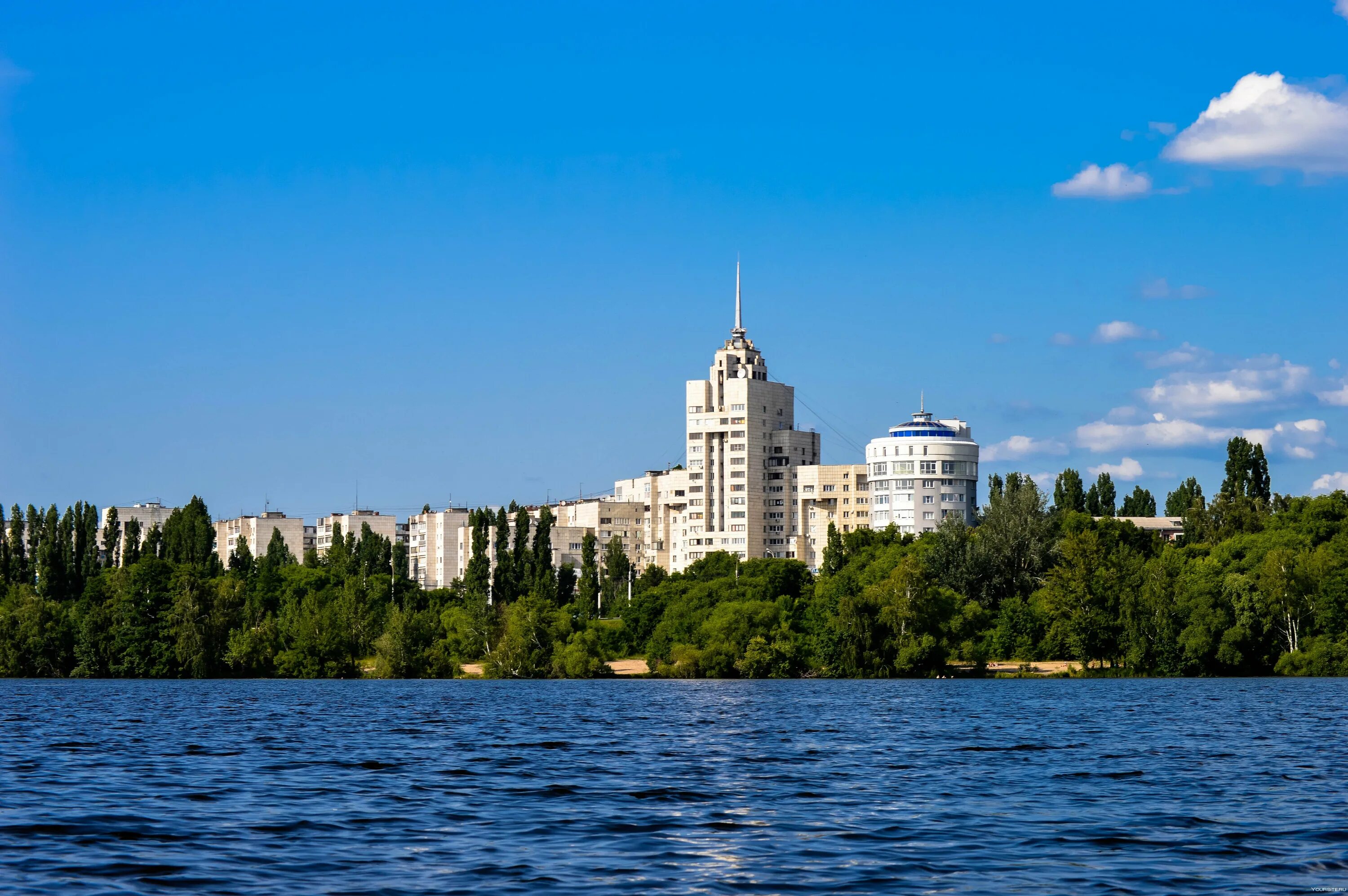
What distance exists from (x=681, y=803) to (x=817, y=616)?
107376 millimetres

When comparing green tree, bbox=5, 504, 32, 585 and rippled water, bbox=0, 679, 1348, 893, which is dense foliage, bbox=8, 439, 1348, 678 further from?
rippled water, bbox=0, 679, 1348, 893

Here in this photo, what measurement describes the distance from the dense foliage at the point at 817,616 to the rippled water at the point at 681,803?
56844 millimetres

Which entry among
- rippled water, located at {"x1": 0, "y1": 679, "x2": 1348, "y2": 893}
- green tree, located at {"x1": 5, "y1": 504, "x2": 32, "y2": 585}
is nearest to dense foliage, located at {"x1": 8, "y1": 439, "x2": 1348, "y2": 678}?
green tree, located at {"x1": 5, "y1": 504, "x2": 32, "y2": 585}

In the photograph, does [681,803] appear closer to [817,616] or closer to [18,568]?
[817,616]

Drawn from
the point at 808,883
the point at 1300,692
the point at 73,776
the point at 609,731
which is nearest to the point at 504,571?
the point at 1300,692

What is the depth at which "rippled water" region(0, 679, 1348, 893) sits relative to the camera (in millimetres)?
25969

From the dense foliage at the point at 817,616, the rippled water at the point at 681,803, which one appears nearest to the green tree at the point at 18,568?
the dense foliage at the point at 817,616

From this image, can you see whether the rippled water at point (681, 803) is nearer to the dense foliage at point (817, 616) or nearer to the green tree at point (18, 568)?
the dense foliage at point (817, 616)

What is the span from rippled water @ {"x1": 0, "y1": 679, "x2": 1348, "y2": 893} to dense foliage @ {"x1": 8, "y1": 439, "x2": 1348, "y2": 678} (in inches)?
2238

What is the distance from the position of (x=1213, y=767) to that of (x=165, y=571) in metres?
127

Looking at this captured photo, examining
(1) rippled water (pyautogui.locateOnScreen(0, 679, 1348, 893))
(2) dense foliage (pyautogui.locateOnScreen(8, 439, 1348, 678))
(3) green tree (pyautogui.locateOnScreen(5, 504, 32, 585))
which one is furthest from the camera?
(3) green tree (pyautogui.locateOnScreen(5, 504, 32, 585))

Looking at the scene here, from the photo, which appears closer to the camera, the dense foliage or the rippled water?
the rippled water

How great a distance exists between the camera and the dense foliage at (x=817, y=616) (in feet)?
422

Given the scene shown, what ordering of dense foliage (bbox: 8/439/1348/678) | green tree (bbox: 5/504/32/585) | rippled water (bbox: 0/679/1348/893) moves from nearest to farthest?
1. rippled water (bbox: 0/679/1348/893)
2. dense foliage (bbox: 8/439/1348/678)
3. green tree (bbox: 5/504/32/585)
